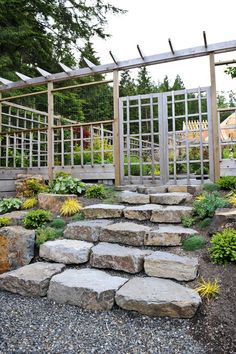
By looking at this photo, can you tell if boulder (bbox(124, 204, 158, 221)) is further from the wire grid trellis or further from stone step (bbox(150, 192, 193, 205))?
the wire grid trellis

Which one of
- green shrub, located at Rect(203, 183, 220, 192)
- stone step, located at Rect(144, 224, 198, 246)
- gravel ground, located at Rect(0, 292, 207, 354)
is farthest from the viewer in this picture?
green shrub, located at Rect(203, 183, 220, 192)

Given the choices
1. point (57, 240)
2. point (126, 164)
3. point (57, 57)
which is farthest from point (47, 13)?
point (57, 240)

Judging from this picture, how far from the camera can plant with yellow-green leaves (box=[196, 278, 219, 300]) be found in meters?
2.09

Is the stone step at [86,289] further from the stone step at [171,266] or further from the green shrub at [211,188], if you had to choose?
the green shrub at [211,188]

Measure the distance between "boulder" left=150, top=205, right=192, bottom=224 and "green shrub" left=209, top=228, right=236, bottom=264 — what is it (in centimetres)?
79

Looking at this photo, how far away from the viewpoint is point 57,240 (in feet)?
10.4

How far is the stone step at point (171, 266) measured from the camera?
7.59ft

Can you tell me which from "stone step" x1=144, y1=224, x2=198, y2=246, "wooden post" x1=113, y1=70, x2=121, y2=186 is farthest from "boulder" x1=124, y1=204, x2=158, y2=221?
"wooden post" x1=113, y1=70, x2=121, y2=186

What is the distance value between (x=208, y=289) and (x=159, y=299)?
0.38 m

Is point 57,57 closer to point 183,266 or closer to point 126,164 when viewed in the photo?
point 126,164

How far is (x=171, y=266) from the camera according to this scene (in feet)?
7.83

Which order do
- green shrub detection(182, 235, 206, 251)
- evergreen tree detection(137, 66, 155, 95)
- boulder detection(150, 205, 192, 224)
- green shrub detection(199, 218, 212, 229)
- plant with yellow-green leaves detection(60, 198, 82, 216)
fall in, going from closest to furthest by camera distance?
green shrub detection(182, 235, 206, 251) < green shrub detection(199, 218, 212, 229) < boulder detection(150, 205, 192, 224) < plant with yellow-green leaves detection(60, 198, 82, 216) < evergreen tree detection(137, 66, 155, 95)

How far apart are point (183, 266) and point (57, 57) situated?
8362 mm

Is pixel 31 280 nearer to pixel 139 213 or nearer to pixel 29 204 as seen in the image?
pixel 139 213
